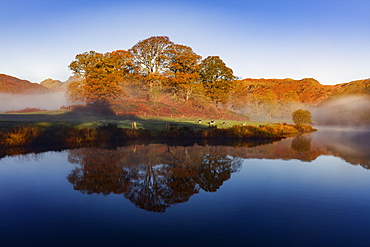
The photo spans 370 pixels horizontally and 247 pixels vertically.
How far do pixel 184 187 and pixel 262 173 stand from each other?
6.61m

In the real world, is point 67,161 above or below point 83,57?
below

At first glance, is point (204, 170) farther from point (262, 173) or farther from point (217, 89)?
point (217, 89)

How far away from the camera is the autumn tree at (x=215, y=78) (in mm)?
85812

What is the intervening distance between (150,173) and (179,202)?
5.55 metres

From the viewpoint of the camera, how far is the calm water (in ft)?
28.5

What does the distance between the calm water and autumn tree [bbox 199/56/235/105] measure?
216ft

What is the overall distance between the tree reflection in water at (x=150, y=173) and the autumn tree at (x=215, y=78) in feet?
204

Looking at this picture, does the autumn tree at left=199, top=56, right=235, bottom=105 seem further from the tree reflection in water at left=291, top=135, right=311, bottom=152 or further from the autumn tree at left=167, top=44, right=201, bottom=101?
the tree reflection in water at left=291, top=135, right=311, bottom=152

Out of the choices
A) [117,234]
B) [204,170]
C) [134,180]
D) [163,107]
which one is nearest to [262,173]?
[204,170]

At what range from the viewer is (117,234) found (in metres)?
8.75

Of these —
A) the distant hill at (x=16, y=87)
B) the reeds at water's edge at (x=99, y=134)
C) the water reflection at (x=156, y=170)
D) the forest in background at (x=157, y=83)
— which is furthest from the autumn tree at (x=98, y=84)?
the distant hill at (x=16, y=87)

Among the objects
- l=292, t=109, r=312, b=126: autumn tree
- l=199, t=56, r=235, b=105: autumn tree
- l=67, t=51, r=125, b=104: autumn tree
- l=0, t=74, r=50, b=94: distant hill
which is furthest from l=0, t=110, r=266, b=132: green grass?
l=0, t=74, r=50, b=94: distant hill

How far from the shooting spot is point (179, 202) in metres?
11.9

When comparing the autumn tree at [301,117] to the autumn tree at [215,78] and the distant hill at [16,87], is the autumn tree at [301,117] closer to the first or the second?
the autumn tree at [215,78]
